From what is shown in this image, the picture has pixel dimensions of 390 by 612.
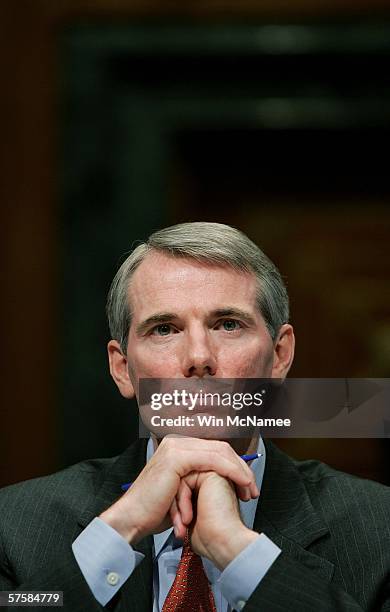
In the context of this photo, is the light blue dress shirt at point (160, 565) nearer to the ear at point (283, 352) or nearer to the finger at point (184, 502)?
the finger at point (184, 502)

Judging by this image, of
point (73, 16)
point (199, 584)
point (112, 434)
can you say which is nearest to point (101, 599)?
point (199, 584)

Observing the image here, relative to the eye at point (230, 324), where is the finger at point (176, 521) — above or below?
below

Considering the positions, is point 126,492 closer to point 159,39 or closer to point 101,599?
point 101,599

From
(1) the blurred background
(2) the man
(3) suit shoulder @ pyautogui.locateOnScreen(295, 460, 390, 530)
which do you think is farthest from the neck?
(1) the blurred background

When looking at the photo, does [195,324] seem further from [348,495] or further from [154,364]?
[348,495]

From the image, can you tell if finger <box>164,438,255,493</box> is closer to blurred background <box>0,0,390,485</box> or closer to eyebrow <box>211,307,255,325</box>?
eyebrow <box>211,307,255,325</box>

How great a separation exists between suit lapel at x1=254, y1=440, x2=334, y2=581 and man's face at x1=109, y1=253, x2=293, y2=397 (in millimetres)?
162

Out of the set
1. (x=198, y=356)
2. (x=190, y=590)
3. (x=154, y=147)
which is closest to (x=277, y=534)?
(x=190, y=590)

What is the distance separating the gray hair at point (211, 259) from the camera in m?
1.25

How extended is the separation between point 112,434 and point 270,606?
1.13 meters

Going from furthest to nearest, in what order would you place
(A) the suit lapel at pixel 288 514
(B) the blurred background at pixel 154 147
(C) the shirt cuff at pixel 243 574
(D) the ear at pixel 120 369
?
(B) the blurred background at pixel 154 147 < (D) the ear at pixel 120 369 < (A) the suit lapel at pixel 288 514 < (C) the shirt cuff at pixel 243 574

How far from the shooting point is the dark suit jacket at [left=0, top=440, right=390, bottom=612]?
3.69ft

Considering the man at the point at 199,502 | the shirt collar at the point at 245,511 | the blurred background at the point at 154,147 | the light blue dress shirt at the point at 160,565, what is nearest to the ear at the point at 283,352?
the man at the point at 199,502

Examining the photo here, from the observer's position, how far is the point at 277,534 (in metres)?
1.26
